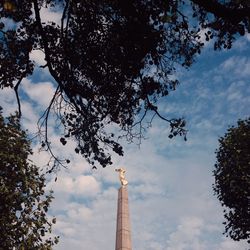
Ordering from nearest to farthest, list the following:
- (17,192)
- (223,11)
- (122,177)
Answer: (223,11)
(17,192)
(122,177)

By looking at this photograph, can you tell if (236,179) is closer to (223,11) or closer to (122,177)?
(122,177)

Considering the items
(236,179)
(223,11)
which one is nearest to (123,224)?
(236,179)

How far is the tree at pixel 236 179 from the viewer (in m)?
25.0

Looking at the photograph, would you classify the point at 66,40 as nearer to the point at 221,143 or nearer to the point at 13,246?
the point at 13,246

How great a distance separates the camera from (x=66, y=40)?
891 centimetres

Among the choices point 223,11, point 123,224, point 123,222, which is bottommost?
point 223,11

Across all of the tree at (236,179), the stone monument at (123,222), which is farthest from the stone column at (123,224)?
the tree at (236,179)

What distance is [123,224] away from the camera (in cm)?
2925

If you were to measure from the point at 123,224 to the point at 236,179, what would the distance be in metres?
9.40

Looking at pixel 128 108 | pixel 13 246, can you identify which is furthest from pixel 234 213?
pixel 128 108

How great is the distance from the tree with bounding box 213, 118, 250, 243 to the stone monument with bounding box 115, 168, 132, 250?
7258mm

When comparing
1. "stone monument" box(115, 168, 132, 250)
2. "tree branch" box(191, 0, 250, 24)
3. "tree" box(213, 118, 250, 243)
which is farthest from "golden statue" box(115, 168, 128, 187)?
"tree branch" box(191, 0, 250, 24)

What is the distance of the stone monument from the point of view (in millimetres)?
28141

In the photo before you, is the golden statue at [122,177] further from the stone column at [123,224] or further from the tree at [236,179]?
the tree at [236,179]
